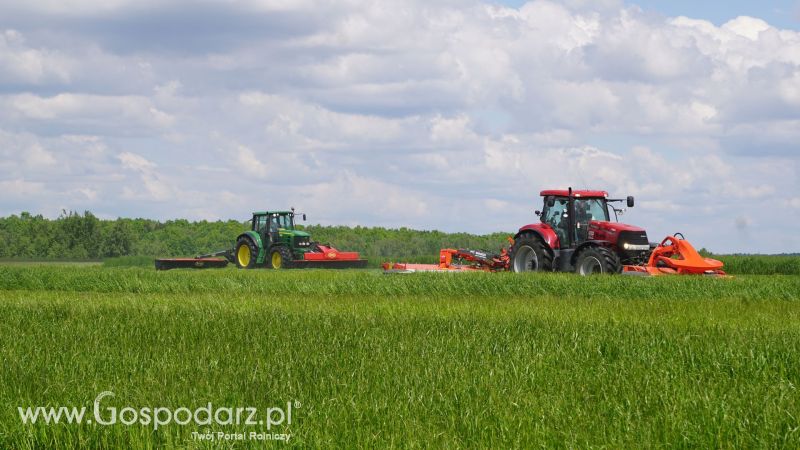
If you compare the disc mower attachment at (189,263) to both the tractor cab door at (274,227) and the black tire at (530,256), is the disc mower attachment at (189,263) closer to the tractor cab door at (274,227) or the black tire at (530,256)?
the tractor cab door at (274,227)

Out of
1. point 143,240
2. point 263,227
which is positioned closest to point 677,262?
point 263,227

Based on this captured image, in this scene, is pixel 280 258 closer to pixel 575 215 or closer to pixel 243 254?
pixel 243 254

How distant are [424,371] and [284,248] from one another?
1045 inches

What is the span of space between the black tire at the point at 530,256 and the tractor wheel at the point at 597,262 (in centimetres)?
105

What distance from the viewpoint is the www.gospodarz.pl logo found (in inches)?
253

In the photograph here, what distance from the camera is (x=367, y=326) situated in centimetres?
1223

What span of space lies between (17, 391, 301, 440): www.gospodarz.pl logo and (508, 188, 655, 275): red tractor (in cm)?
1742

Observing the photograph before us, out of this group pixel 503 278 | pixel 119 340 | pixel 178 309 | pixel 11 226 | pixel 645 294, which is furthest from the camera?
pixel 11 226

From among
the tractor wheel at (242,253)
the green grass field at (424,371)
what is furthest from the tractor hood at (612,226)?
the tractor wheel at (242,253)

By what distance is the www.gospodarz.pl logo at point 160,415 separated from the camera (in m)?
6.43

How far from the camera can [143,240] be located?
65938 mm

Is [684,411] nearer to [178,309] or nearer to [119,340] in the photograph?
[119,340]

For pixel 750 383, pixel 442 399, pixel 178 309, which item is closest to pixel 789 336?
pixel 750 383

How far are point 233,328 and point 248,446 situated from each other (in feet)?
20.0
